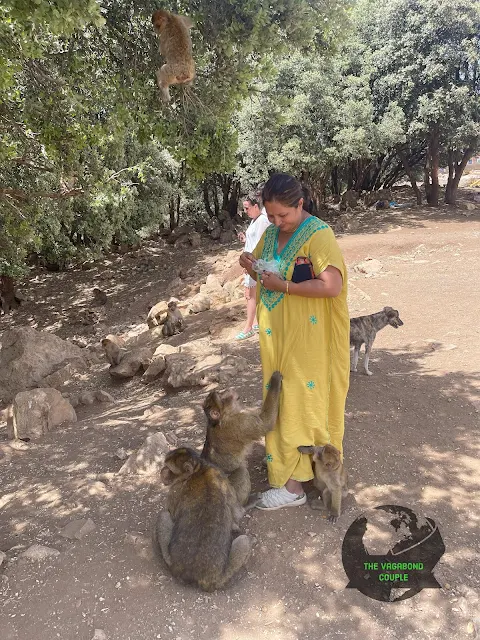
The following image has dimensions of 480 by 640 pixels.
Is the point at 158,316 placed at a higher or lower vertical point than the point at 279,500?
lower

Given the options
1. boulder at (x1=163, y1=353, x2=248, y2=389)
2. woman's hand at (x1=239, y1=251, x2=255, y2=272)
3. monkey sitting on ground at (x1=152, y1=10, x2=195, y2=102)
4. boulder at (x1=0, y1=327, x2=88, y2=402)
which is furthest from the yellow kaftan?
boulder at (x1=0, y1=327, x2=88, y2=402)

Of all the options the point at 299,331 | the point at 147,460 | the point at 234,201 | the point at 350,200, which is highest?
the point at 234,201

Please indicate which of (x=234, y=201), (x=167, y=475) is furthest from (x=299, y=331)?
(x=234, y=201)

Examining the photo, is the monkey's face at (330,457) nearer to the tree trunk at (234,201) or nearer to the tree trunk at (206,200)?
the tree trunk at (206,200)

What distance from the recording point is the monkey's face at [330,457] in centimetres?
350

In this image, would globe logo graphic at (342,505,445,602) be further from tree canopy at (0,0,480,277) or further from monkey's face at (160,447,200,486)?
tree canopy at (0,0,480,277)

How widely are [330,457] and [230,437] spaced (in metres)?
0.77

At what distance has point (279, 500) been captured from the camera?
369 centimetres

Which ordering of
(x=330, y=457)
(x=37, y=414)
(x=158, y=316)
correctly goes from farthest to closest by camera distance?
(x=158, y=316)
(x=37, y=414)
(x=330, y=457)

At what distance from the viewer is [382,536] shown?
3473 millimetres

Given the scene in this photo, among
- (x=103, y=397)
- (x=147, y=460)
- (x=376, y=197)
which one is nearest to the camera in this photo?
(x=147, y=460)

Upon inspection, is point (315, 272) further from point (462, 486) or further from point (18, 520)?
point (18, 520)

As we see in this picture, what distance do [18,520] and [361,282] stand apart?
32.4 ft

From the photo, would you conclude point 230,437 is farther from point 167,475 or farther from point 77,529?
point 77,529
